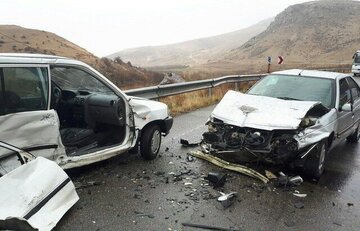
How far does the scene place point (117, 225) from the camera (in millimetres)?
4180

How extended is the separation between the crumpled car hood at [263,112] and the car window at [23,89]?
2.71m

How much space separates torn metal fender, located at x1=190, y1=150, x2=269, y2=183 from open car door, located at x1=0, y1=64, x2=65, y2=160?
7.94 ft

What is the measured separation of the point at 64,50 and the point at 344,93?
49.5 m

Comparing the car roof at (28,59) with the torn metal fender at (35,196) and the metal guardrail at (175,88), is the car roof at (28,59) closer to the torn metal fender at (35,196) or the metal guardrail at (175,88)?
the torn metal fender at (35,196)

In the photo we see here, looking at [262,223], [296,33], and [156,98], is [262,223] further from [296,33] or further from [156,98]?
[296,33]

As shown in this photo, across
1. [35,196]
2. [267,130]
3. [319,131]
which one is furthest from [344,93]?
[35,196]

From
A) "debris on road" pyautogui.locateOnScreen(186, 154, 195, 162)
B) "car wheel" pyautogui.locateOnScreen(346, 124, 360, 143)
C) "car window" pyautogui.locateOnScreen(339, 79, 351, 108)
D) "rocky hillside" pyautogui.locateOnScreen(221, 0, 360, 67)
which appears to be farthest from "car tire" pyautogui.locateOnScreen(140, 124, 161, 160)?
"rocky hillside" pyautogui.locateOnScreen(221, 0, 360, 67)

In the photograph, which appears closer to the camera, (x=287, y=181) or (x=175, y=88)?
(x=287, y=181)

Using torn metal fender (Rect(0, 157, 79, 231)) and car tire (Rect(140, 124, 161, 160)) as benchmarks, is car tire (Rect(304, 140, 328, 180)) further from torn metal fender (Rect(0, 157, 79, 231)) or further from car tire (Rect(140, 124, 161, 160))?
torn metal fender (Rect(0, 157, 79, 231))

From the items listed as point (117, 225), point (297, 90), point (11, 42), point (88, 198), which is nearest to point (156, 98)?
point (297, 90)

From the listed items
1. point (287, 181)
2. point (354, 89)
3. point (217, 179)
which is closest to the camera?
point (217, 179)

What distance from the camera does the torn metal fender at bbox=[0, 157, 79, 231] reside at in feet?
12.0

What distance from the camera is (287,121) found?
5.79 meters

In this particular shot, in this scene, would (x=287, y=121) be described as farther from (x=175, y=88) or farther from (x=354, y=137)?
(x=175, y=88)
